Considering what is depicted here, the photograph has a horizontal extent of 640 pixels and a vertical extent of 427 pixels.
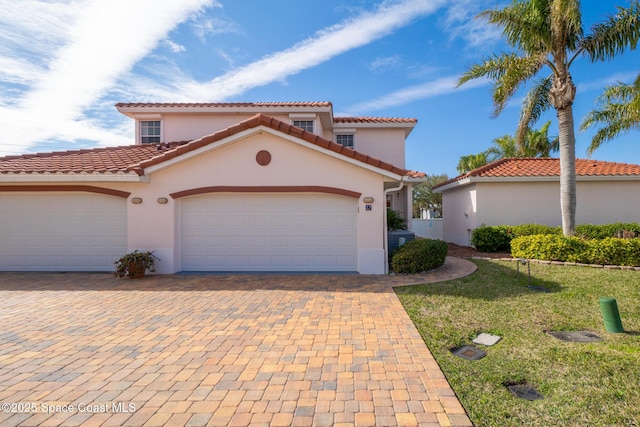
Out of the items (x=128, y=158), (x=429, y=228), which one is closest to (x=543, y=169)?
(x=429, y=228)

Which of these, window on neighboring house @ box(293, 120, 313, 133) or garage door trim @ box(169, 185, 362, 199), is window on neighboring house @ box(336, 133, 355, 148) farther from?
garage door trim @ box(169, 185, 362, 199)

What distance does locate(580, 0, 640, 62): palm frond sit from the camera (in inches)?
445

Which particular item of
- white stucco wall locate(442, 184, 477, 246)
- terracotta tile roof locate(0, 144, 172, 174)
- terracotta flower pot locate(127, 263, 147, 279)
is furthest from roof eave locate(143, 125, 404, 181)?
white stucco wall locate(442, 184, 477, 246)

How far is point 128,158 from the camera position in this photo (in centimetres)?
1244

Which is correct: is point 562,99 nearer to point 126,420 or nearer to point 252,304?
point 252,304

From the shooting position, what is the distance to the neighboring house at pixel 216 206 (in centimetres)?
1038

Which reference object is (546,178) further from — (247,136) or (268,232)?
(247,136)

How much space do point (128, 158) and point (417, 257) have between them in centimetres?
1192

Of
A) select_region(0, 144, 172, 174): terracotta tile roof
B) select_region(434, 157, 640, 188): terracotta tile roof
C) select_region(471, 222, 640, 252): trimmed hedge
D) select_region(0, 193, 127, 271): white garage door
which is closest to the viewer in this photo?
select_region(0, 144, 172, 174): terracotta tile roof

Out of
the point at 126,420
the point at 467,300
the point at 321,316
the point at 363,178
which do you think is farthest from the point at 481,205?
the point at 126,420

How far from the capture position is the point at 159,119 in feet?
53.4

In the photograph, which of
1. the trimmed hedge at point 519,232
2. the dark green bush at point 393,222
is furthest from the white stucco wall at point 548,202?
the dark green bush at point 393,222

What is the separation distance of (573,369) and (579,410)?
41.6 inches

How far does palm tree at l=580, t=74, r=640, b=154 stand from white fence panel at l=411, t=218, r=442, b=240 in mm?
9897
